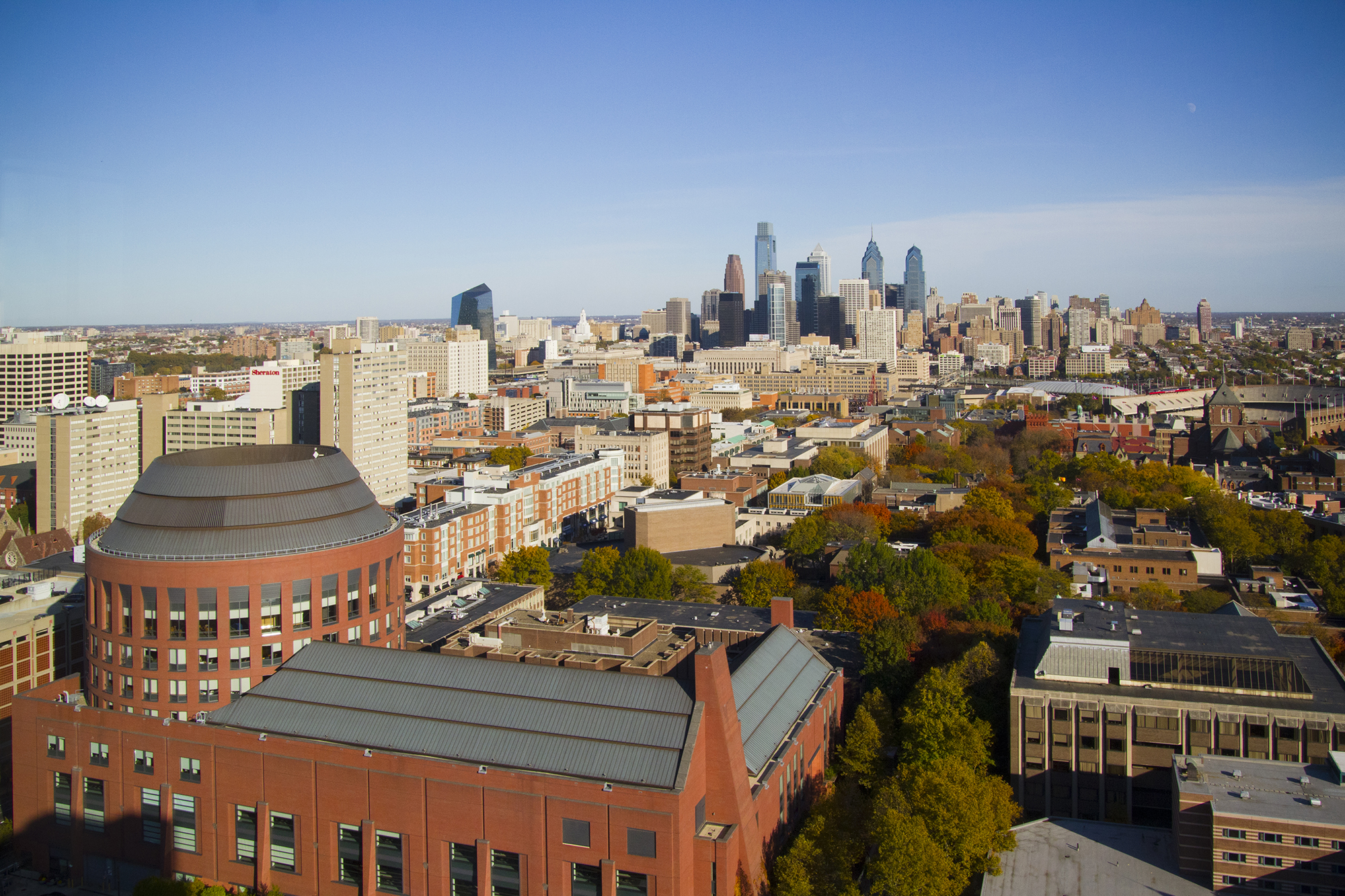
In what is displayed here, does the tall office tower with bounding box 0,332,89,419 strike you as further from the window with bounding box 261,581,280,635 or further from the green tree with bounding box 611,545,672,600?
the window with bounding box 261,581,280,635

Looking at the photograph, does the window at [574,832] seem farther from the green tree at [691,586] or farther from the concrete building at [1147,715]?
the green tree at [691,586]

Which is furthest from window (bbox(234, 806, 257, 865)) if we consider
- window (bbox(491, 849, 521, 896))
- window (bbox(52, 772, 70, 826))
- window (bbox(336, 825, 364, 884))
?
window (bbox(491, 849, 521, 896))

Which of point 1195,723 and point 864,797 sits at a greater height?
point 1195,723

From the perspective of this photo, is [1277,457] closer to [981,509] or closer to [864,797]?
[981,509]

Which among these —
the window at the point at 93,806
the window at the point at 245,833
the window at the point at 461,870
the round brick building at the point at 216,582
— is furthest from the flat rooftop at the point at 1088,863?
the window at the point at 93,806

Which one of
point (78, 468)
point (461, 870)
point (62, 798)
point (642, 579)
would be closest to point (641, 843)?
point (461, 870)

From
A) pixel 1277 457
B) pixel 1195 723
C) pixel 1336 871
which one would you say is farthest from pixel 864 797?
pixel 1277 457
